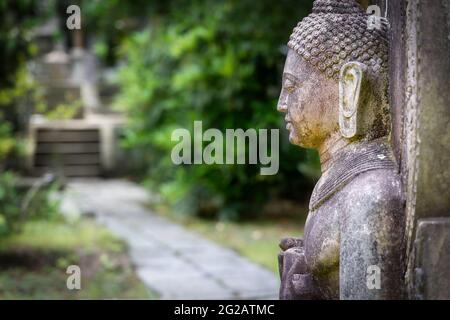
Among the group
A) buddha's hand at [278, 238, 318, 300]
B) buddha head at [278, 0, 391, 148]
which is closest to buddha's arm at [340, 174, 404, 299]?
buddha's hand at [278, 238, 318, 300]

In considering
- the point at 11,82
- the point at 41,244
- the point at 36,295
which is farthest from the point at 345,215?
the point at 11,82

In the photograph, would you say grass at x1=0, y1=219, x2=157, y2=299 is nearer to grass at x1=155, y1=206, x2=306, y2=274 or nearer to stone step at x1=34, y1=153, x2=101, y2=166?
grass at x1=155, y1=206, x2=306, y2=274

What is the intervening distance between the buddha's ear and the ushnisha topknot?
61 mm

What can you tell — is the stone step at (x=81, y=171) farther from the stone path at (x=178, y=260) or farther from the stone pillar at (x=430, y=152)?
the stone pillar at (x=430, y=152)

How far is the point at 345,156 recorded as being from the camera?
2.46m

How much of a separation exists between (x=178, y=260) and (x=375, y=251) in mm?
4371

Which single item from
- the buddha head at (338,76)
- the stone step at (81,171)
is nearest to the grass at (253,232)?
the buddha head at (338,76)

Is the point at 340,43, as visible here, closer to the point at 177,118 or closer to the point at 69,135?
the point at 177,118

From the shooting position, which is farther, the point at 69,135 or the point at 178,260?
the point at 69,135

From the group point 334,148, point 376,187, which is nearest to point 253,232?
point 334,148

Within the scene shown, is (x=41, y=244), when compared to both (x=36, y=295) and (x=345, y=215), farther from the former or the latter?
(x=345, y=215)

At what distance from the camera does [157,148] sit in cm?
1070

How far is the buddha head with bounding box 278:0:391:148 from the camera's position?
7.92 feet
